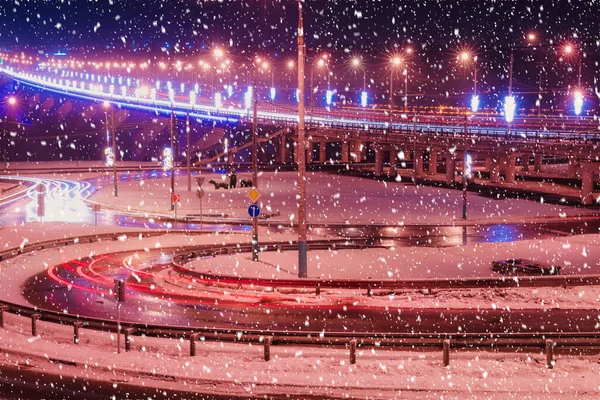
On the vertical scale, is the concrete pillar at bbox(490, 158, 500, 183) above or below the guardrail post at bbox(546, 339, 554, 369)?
above

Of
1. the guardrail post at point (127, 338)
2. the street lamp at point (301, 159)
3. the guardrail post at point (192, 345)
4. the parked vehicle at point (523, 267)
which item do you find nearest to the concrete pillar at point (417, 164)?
the parked vehicle at point (523, 267)

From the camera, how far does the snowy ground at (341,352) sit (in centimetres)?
1553

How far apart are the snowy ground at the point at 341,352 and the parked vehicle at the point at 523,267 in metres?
0.73

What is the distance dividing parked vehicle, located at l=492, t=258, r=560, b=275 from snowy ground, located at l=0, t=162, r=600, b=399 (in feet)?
2.39

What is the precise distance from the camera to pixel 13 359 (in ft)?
58.2

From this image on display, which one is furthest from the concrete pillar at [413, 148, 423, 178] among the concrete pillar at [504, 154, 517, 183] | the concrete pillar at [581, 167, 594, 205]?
the concrete pillar at [581, 167, 594, 205]

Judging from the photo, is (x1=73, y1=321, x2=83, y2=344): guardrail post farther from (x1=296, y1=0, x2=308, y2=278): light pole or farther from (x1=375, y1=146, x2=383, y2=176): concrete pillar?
(x1=375, y1=146, x2=383, y2=176): concrete pillar

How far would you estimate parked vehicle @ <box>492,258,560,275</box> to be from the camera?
28812 mm

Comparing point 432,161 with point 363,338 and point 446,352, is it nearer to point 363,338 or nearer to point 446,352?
point 363,338

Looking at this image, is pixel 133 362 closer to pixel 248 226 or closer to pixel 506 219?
pixel 248 226

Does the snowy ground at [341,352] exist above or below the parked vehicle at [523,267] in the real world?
below

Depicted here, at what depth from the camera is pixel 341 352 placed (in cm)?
1791

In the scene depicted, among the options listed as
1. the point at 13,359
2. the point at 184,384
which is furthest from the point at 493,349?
the point at 13,359

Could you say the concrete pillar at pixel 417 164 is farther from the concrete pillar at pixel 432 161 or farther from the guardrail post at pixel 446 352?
the guardrail post at pixel 446 352
